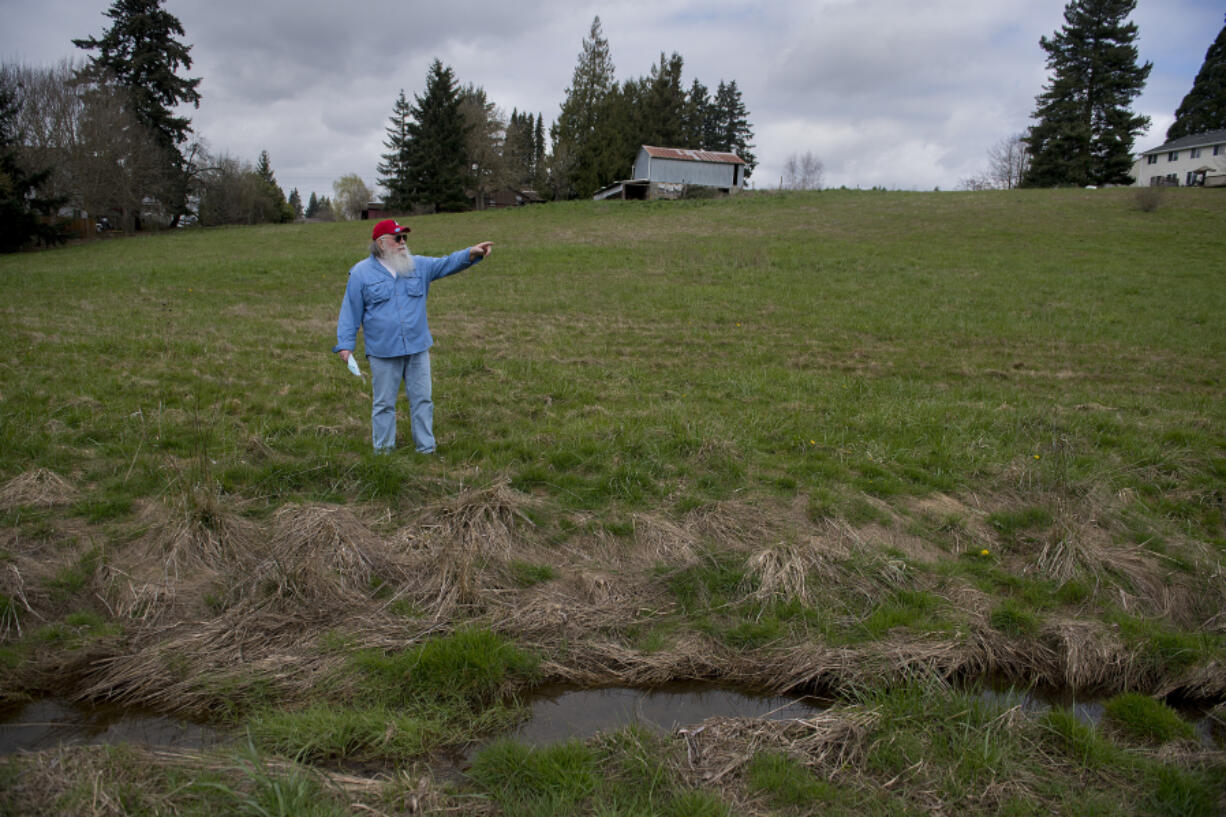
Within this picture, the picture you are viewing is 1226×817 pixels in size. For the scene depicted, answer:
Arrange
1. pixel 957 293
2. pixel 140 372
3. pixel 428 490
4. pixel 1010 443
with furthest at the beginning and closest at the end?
pixel 957 293, pixel 140 372, pixel 1010 443, pixel 428 490

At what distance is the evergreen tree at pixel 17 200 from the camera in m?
29.2

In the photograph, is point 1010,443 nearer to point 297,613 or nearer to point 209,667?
point 297,613

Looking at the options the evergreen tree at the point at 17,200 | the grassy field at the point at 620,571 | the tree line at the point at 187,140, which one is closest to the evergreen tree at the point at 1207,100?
the tree line at the point at 187,140

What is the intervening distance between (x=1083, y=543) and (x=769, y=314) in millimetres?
9666

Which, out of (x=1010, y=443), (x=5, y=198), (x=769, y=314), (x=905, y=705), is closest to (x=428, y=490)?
(x=905, y=705)

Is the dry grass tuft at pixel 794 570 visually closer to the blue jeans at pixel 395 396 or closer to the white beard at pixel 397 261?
the blue jeans at pixel 395 396

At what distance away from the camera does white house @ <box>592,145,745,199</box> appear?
44.8 m

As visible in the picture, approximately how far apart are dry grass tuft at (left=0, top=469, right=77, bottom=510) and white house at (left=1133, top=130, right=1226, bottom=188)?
210 ft

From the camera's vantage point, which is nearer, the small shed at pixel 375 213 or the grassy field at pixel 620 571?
the grassy field at pixel 620 571

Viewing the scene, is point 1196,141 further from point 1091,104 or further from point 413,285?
point 413,285

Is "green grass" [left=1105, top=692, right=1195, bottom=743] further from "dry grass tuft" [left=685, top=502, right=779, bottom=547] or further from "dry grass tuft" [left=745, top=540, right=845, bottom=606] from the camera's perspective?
"dry grass tuft" [left=685, top=502, right=779, bottom=547]

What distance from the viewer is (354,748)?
10.4ft

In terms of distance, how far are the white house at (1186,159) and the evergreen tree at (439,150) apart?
168ft

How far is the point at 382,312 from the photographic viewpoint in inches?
232
